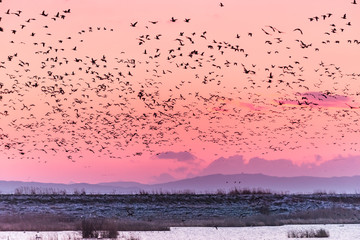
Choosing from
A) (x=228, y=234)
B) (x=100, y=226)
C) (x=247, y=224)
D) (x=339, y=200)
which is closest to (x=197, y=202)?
(x=339, y=200)

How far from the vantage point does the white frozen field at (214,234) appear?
159 feet

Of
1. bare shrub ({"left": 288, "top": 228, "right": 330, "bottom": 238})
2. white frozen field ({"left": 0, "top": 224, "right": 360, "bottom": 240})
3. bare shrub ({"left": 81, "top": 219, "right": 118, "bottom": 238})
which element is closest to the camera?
bare shrub ({"left": 81, "top": 219, "right": 118, "bottom": 238})

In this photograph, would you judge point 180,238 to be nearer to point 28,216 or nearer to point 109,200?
point 28,216

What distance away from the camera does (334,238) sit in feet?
163

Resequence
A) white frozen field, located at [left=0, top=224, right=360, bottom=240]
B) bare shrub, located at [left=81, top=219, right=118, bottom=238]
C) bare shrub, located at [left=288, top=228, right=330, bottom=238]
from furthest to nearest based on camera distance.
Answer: bare shrub, located at [left=288, top=228, right=330, bottom=238]
white frozen field, located at [left=0, top=224, right=360, bottom=240]
bare shrub, located at [left=81, top=219, right=118, bottom=238]

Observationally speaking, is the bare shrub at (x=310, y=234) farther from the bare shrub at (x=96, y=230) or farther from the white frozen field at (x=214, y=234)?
the bare shrub at (x=96, y=230)

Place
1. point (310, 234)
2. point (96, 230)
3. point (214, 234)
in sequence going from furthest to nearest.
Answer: point (214, 234), point (310, 234), point (96, 230)

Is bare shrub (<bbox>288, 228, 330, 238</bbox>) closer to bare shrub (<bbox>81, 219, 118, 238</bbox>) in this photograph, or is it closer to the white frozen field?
the white frozen field

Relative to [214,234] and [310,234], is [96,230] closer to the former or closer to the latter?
[214,234]

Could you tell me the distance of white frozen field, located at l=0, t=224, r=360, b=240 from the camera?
1907 inches

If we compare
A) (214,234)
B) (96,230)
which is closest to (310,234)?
(214,234)

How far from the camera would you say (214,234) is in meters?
53.2

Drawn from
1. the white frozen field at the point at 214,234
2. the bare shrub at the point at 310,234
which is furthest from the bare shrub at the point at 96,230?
the bare shrub at the point at 310,234

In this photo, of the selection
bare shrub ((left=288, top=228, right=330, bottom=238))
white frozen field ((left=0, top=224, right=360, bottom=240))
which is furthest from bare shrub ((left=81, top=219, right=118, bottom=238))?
bare shrub ((left=288, top=228, right=330, bottom=238))
